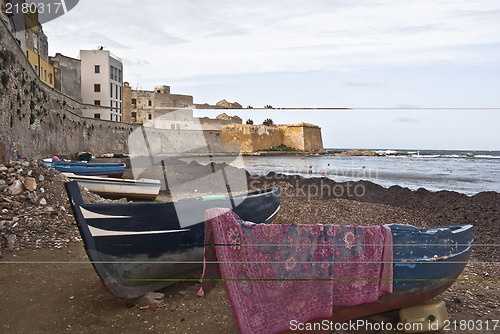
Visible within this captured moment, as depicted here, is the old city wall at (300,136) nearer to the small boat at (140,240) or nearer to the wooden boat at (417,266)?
the small boat at (140,240)

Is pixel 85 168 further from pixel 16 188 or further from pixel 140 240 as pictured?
pixel 140 240

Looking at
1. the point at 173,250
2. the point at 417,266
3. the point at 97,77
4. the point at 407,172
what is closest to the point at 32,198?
the point at 173,250

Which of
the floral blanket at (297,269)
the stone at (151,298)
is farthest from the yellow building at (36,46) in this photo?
the floral blanket at (297,269)

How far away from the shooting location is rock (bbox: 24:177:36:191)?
841 cm

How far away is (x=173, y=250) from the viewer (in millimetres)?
4988

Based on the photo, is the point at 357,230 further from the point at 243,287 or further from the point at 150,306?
the point at 150,306

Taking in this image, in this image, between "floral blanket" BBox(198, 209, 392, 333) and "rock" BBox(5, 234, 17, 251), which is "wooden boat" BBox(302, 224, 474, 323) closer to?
"floral blanket" BBox(198, 209, 392, 333)

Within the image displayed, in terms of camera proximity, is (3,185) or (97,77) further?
(97,77)

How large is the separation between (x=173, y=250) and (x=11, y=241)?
13.8 ft

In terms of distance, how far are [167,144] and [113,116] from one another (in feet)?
32.6

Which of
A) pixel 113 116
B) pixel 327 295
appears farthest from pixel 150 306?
pixel 113 116

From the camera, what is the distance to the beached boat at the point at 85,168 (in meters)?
14.0

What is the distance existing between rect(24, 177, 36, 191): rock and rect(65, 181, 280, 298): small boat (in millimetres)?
4666

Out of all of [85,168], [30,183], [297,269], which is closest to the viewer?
[297,269]
